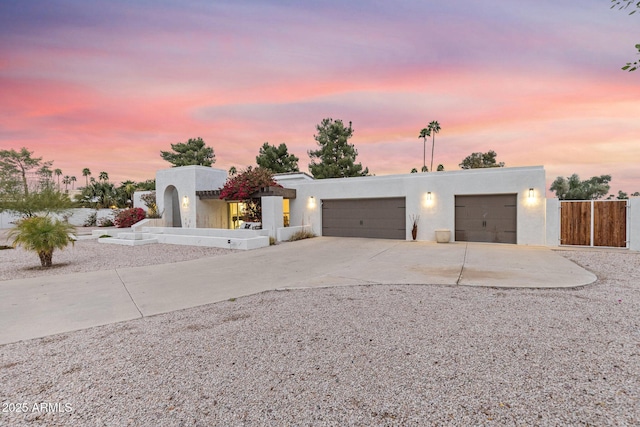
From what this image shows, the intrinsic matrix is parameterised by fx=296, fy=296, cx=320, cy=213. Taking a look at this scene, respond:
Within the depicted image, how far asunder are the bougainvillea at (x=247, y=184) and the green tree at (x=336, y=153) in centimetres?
1646

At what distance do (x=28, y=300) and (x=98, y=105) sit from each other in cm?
1141

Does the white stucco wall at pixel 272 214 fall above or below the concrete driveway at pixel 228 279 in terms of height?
above

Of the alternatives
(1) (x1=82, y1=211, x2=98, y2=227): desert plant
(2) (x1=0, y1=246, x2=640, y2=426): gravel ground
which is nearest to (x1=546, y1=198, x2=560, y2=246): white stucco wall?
(2) (x1=0, y1=246, x2=640, y2=426): gravel ground

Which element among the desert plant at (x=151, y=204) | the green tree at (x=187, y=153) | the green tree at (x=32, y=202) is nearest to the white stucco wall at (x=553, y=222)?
the desert plant at (x=151, y=204)

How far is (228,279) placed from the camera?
6734mm

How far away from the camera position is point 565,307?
4.43 m

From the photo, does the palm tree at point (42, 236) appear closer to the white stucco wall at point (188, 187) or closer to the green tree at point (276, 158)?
the white stucco wall at point (188, 187)

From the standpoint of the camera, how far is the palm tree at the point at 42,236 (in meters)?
7.99

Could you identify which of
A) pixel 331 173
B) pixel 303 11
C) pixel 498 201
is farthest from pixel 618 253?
pixel 331 173

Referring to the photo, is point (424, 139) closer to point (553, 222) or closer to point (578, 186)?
point (578, 186)

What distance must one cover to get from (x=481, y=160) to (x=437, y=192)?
88.7 ft

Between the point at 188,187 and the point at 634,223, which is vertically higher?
the point at 188,187

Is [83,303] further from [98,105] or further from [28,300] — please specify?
[98,105]

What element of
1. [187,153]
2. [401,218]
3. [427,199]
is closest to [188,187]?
[401,218]
